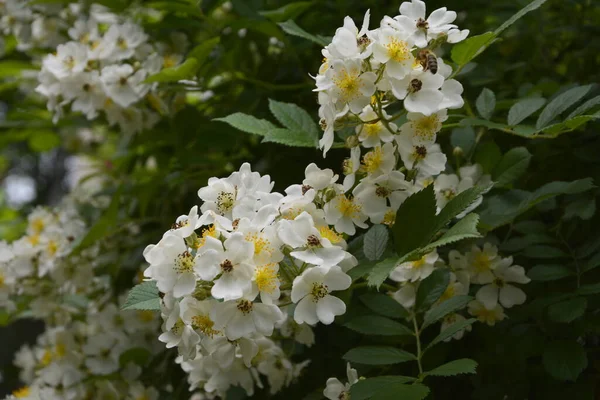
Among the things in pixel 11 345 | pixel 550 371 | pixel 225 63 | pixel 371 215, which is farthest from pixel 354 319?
pixel 11 345

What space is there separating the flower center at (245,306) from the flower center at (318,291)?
0.07m

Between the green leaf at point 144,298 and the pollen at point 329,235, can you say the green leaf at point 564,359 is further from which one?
the green leaf at point 144,298

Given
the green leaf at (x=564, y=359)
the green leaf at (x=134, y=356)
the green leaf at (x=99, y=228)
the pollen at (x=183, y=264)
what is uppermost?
the pollen at (x=183, y=264)

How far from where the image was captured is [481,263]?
90cm

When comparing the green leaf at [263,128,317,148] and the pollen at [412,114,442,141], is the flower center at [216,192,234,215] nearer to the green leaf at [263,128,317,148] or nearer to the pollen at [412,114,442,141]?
the green leaf at [263,128,317,148]

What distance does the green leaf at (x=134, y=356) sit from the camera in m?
1.24

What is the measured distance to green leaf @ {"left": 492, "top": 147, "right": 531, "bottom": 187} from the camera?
91 cm

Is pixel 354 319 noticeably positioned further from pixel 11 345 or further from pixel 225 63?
pixel 11 345

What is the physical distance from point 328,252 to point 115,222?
735 mm

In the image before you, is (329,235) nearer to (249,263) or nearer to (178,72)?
(249,263)

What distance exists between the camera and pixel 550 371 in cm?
84

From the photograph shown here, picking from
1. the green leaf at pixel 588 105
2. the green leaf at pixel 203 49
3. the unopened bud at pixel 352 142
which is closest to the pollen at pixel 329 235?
the unopened bud at pixel 352 142

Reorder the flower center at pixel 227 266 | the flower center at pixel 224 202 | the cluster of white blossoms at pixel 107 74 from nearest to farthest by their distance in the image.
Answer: the flower center at pixel 227 266
the flower center at pixel 224 202
the cluster of white blossoms at pixel 107 74

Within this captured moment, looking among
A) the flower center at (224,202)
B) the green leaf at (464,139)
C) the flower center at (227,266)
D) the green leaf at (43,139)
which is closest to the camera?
the flower center at (227,266)
